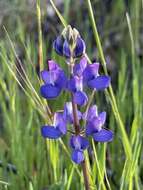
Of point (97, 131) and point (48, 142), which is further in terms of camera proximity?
point (48, 142)

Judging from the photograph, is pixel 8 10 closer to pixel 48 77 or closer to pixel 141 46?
pixel 141 46

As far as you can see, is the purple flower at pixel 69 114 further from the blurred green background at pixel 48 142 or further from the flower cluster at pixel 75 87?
the blurred green background at pixel 48 142

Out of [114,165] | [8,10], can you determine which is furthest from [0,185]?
[8,10]

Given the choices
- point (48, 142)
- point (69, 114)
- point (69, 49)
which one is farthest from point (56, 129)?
point (48, 142)

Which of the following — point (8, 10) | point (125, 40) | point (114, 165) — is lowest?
point (114, 165)

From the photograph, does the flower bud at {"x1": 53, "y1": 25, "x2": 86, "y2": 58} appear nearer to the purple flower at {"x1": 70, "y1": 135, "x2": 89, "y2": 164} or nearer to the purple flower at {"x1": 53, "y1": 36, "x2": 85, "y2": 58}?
the purple flower at {"x1": 53, "y1": 36, "x2": 85, "y2": 58}

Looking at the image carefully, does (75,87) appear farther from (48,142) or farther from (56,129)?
(48,142)

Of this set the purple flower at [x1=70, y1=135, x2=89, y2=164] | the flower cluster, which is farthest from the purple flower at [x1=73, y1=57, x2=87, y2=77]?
the purple flower at [x1=70, y1=135, x2=89, y2=164]
